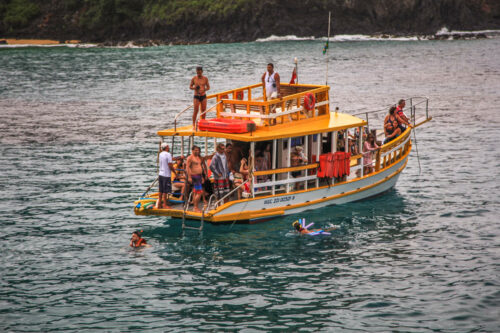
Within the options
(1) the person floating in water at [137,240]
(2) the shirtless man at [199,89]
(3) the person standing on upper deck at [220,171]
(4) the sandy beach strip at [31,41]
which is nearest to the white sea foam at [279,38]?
(4) the sandy beach strip at [31,41]

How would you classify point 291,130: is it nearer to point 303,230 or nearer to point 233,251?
point 303,230

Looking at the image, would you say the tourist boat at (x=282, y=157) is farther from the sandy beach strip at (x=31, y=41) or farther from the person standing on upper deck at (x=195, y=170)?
the sandy beach strip at (x=31, y=41)

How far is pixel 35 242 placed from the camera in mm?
21312

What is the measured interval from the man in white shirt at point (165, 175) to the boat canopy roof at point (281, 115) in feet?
3.05

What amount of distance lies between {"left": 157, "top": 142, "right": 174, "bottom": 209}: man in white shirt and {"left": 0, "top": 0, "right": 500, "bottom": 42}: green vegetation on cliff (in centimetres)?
11080

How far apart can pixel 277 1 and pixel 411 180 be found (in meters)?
110

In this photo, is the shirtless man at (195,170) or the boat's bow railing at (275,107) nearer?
the shirtless man at (195,170)

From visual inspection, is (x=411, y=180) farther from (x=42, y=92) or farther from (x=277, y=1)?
(x=277, y=1)

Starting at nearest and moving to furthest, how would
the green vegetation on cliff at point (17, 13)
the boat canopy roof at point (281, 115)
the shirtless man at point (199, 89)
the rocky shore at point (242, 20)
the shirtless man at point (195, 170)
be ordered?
the shirtless man at point (195, 170)
the boat canopy roof at point (281, 115)
the shirtless man at point (199, 89)
the rocky shore at point (242, 20)
the green vegetation on cliff at point (17, 13)

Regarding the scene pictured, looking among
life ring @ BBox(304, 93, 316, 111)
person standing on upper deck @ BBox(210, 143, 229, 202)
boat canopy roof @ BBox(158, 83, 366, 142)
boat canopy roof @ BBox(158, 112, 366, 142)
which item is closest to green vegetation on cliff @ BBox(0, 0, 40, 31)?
boat canopy roof @ BBox(158, 83, 366, 142)

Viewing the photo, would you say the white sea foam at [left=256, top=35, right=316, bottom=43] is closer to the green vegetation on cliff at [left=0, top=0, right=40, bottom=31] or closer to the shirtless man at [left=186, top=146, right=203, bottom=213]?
the green vegetation on cliff at [left=0, top=0, right=40, bottom=31]

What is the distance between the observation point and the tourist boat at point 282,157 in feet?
70.6

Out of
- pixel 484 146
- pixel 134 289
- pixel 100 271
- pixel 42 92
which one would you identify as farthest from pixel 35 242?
pixel 42 92

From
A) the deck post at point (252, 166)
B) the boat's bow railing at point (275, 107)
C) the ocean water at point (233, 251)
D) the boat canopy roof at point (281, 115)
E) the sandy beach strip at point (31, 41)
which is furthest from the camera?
the sandy beach strip at point (31, 41)
